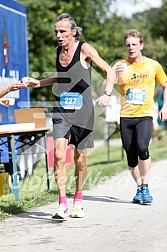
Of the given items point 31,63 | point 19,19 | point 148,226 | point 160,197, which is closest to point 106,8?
point 31,63

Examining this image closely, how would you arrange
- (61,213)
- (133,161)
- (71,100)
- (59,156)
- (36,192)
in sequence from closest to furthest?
(61,213) → (59,156) → (71,100) → (133,161) → (36,192)

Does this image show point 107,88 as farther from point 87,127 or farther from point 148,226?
point 148,226

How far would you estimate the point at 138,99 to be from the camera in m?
8.78

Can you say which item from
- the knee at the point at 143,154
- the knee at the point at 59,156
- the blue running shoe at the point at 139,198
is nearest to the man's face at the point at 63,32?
the knee at the point at 59,156

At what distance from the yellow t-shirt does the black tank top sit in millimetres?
1213

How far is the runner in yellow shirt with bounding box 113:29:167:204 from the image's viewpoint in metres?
8.79

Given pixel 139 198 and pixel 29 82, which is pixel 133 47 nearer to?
pixel 29 82

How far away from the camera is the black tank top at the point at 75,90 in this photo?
24.8ft

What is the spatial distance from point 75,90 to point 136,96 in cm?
135

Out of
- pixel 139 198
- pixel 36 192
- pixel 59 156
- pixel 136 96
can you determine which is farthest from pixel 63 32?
pixel 36 192

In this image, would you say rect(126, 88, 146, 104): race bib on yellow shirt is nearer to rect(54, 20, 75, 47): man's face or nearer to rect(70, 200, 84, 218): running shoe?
rect(54, 20, 75, 47): man's face

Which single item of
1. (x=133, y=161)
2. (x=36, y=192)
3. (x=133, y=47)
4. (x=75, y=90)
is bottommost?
(x=36, y=192)

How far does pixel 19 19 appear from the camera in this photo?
13258mm

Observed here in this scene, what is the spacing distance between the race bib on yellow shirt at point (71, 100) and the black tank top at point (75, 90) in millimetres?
13
